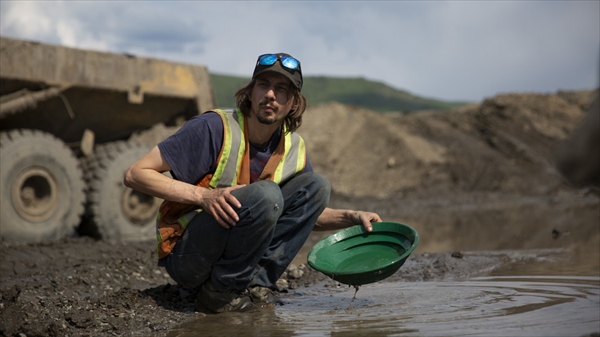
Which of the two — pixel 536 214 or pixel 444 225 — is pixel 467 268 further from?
pixel 536 214

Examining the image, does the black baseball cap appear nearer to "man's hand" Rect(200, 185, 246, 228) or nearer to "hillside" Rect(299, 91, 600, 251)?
"man's hand" Rect(200, 185, 246, 228)

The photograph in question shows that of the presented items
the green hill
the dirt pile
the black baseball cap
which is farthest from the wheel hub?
the green hill

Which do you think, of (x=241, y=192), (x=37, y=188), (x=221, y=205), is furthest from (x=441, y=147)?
(x=221, y=205)

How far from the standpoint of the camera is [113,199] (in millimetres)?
8562

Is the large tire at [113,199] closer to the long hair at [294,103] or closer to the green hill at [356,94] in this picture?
the long hair at [294,103]

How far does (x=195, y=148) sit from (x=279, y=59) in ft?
2.21

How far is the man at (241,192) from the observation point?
3996mm

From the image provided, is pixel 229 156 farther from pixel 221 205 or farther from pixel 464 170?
pixel 464 170

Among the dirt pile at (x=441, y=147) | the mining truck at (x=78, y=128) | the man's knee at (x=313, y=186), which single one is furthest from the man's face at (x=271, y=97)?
the dirt pile at (x=441, y=147)

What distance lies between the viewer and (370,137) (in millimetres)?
20078

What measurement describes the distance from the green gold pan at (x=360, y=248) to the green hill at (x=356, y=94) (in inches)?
1295

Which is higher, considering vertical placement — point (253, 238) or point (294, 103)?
point (294, 103)

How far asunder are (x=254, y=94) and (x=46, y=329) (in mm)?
1639

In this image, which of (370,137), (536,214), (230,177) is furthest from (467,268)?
(370,137)
